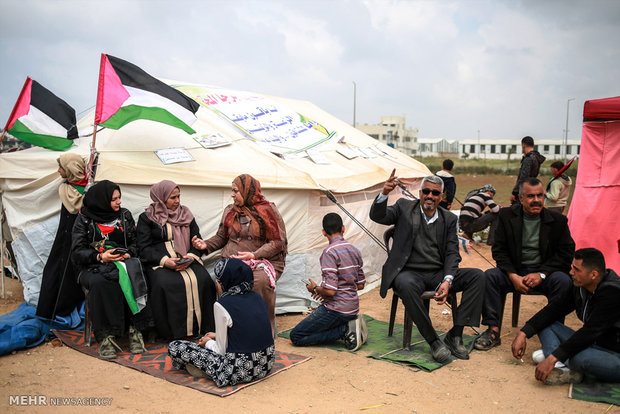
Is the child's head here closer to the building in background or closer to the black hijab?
the black hijab

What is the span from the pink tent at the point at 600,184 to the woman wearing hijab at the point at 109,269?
4.79m

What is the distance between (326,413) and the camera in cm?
341

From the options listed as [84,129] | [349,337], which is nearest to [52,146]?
[84,129]

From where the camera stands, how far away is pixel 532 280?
14.8 feet

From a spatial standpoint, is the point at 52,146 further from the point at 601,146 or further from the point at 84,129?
the point at 601,146

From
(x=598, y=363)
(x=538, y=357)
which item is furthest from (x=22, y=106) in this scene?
(x=598, y=363)

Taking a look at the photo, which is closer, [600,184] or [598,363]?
[598,363]

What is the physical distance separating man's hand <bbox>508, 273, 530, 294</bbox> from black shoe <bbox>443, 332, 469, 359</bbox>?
69 centimetres

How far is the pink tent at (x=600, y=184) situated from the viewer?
18.7 ft

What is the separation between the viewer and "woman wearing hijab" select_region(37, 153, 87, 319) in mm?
5059

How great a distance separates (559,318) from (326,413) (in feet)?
6.84

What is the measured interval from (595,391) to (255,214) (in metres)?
3.15

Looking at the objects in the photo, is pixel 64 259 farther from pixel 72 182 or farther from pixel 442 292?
pixel 442 292

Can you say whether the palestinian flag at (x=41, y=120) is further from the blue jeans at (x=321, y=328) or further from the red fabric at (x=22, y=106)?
the blue jeans at (x=321, y=328)
